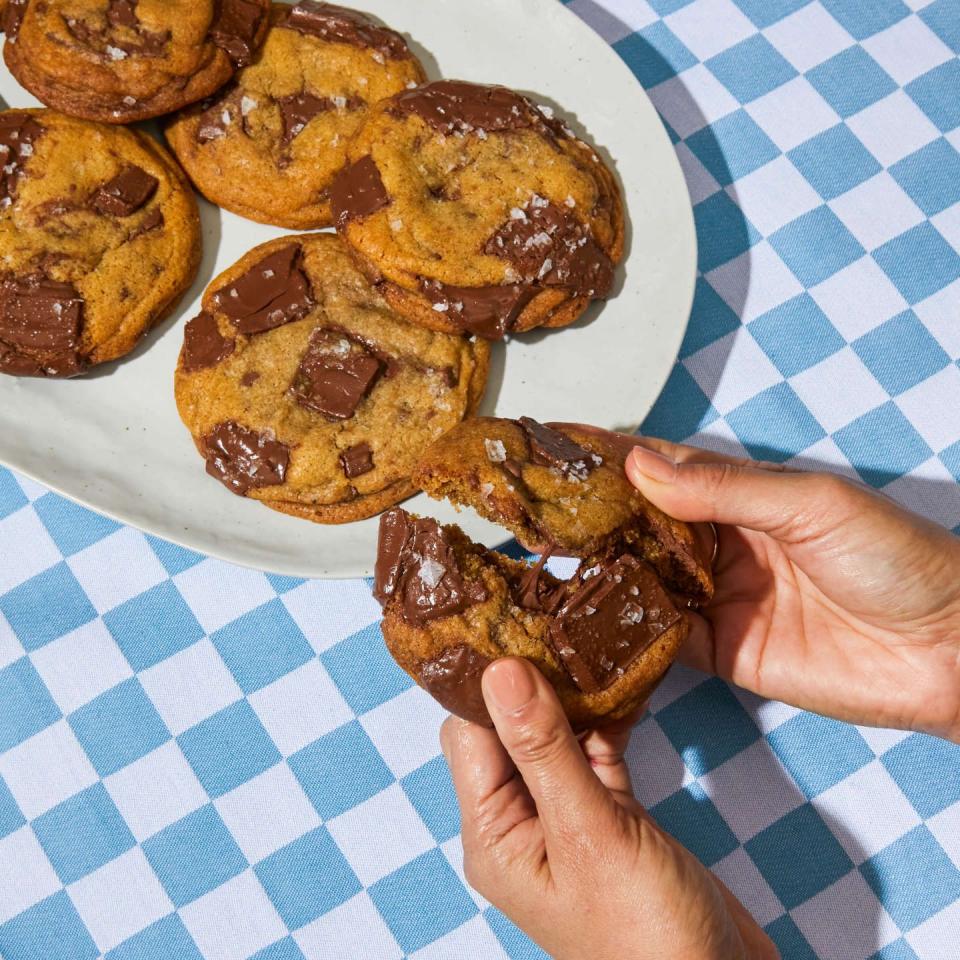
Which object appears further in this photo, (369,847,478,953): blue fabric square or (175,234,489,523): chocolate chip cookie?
(369,847,478,953): blue fabric square

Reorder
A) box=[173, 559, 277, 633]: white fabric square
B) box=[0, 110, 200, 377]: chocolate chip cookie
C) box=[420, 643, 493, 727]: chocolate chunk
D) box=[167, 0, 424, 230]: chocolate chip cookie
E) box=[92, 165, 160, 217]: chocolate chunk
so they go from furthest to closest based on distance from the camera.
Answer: box=[173, 559, 277, 633]: white fabric square, box=[167, 0, 424, 230]: chocolate chip cookie, box=[92, 165, 160, 217]: chocolate chunk, box=[0, 110, 200, 377]: chocolate chip cookie, box=[420, 643, 493, 727]: chocolate chunk

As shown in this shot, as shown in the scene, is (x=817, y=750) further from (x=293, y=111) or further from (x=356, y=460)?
(x=293, y=111)

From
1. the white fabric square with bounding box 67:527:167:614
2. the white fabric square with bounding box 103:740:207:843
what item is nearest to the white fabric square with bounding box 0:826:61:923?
the white fabric square with bounding box 103:740:207:843

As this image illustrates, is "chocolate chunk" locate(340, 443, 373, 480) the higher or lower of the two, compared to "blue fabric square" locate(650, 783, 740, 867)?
higher

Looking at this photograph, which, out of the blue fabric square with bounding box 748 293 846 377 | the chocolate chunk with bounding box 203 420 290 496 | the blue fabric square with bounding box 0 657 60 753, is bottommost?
the blue fabric square with bounding box 0 657 60 753

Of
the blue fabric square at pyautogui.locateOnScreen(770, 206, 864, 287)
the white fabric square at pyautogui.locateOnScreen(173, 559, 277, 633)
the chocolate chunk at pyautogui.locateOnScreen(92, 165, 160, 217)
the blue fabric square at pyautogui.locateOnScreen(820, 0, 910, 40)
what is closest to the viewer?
the chocolate chunk at pyautogui.locateOnScreen(92, 165, 160, 217)

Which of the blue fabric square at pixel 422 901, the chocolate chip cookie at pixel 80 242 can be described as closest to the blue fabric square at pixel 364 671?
the blue fabric square at pixel 422 901

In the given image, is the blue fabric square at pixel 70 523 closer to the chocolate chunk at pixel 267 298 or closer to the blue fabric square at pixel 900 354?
the chocolate chunk at pixel 267 298

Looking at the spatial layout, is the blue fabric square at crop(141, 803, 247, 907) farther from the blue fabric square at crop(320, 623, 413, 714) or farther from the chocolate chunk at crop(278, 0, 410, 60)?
the chocolate chunk at crop(278, 0, 410, 60)
